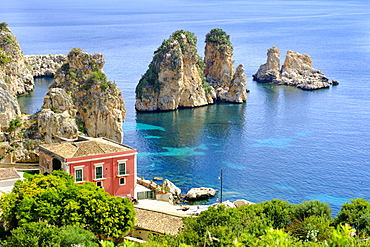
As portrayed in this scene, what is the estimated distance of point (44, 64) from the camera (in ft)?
405

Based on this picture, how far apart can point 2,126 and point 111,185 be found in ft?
43.5

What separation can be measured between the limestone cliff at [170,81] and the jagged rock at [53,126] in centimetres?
3793

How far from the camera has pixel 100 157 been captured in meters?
48.4

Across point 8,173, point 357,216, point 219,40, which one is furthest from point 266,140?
point 8,173

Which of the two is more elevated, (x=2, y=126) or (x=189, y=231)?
(x=2, y=126)

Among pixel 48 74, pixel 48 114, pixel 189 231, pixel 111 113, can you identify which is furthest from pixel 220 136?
pixel 48 74

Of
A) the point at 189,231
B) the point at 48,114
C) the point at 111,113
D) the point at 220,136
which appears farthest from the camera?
the point at 220,136

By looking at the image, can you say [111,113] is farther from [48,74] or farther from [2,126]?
[48,74]

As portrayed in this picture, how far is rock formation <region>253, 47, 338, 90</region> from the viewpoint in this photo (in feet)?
398

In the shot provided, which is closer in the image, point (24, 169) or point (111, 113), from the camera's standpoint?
point (24, 169)

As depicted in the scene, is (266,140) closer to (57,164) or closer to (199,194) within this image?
(199,194)

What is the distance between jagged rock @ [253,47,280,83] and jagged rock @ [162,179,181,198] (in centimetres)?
7159

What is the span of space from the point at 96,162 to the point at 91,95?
57.8 ft

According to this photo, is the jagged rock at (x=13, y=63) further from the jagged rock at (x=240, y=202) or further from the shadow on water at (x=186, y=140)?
the jagged rock at (x=240, y=202)
